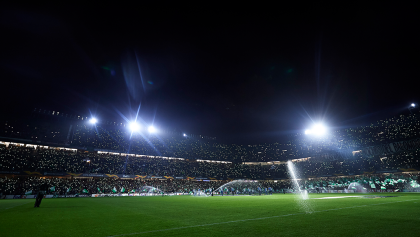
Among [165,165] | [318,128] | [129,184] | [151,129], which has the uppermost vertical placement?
[151,129]

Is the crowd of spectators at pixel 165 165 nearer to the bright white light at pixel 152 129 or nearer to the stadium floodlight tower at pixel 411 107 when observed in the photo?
the bright white light at pixel 152 129

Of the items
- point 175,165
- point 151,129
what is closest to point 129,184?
point 175,165

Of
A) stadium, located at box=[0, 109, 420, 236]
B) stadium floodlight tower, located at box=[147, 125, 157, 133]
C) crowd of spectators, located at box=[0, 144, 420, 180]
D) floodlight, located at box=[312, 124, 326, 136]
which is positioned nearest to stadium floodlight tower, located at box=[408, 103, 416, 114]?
stadium, located at box=[0, 109, 420, 236]

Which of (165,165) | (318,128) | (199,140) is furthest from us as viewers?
(199,140)

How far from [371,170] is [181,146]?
57.3 m

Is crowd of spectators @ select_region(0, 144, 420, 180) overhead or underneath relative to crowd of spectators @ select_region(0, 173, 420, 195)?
overhead

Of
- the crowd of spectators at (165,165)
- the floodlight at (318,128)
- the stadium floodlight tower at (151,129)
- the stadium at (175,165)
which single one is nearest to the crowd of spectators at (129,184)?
the stadium at (175,165)

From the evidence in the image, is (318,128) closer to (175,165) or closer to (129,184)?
(175,165)

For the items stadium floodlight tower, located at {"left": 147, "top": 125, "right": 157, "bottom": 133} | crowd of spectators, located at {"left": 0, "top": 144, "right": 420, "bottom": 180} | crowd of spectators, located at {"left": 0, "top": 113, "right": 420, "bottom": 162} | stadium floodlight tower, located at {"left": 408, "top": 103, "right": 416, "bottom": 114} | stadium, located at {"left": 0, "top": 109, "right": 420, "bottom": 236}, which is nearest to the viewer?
stadium, located at {"left": 0, "top": 109, "right": 420, "bottom": 236}

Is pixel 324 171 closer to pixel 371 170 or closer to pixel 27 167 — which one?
pixel 371 170

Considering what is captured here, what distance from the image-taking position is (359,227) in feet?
20.2

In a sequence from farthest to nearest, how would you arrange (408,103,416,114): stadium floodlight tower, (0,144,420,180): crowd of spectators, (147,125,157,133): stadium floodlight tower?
(147,125,157,133): stadium floodlight tower, (408,103,416,114): stadium floodlight tower, (0,144,420,180): crowd of spectators

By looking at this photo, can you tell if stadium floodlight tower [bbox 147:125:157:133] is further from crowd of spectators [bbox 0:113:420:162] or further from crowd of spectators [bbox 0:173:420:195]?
crowd of spectators [bbox 0:173:420:195]

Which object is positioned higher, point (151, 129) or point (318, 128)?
point (151, 129)
